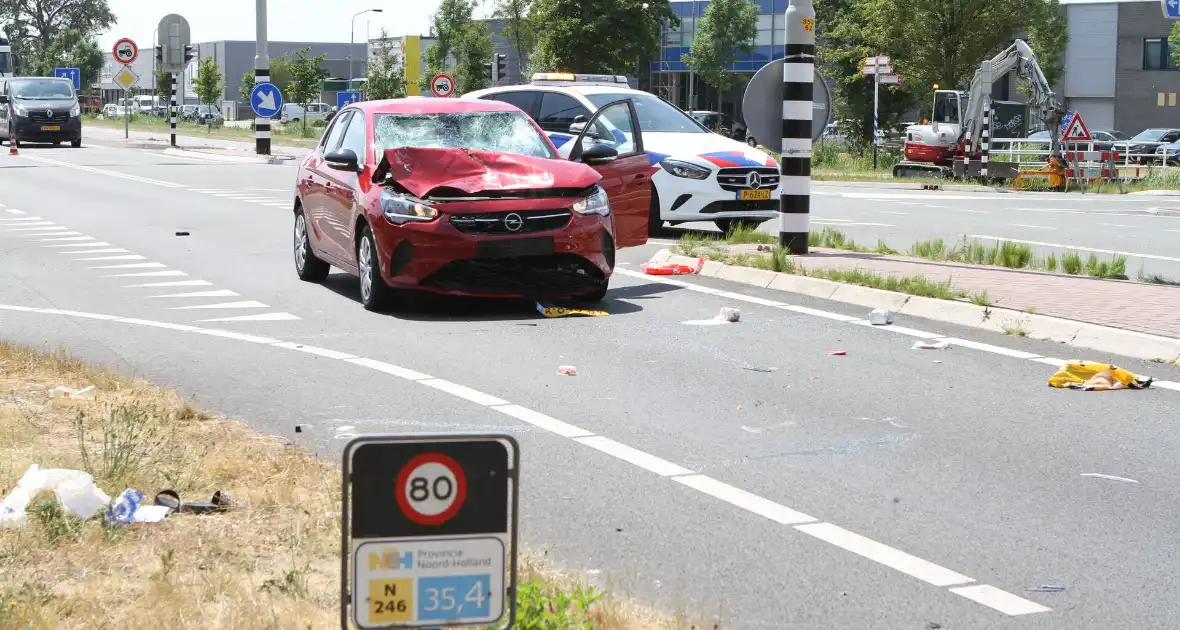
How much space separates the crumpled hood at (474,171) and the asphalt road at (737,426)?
3.12ft

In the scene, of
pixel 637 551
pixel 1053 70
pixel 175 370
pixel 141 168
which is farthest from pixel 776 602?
pixel 1053 70

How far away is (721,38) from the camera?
87.8 meters

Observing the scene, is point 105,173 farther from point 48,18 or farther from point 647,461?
point 48,18

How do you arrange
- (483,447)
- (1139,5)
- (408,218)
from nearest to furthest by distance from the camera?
(483,447) < (408,218) < (1139,5)

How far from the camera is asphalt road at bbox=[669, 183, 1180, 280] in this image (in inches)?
689

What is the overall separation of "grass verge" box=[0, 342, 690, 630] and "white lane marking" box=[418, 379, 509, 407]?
4.24 ft

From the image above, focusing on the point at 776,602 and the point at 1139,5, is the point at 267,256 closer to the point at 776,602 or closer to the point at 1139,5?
the point at 776,602

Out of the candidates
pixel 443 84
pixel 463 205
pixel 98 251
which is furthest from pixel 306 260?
pixel 443 84

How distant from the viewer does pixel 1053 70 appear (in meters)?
70.6

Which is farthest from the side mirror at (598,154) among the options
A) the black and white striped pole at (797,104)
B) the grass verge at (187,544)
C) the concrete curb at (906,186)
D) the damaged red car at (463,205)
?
the concrete curb at (906,186)

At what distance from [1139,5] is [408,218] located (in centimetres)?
6619

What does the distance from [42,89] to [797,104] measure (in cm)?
4137

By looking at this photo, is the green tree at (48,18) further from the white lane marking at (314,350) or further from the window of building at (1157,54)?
the white lane marking at (314,350)

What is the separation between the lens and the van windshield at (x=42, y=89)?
49.6 metres
